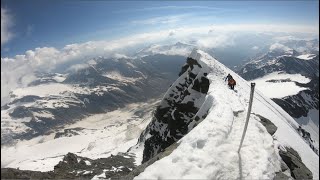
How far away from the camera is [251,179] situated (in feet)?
73.3

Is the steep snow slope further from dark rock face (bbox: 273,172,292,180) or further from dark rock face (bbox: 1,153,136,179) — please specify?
dark rock face (bbox: 1,153,136,179)

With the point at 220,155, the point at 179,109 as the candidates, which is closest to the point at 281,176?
the point at 220,155

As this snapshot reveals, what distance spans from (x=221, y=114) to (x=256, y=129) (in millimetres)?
3937

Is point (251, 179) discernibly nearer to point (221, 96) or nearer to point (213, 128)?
point (213, 128)

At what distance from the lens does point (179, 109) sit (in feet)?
266

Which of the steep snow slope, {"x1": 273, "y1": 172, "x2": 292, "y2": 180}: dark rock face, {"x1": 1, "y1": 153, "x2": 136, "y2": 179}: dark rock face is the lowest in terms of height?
{"x1": 1, "y1": 153, "x2": 136, "y2": 179}: dark rock face

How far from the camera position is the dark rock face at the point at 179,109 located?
73250 mm

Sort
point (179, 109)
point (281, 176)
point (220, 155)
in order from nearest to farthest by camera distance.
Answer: point (220, 155), point (281, 176), point (179, 109)

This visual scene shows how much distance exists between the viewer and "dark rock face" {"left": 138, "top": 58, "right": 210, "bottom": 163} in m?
73.2

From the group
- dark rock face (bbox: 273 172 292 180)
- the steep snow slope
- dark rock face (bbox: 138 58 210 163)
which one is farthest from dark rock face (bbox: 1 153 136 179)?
dark rock face (bbox: 273 172 292 180)

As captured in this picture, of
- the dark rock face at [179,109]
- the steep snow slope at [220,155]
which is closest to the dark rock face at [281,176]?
the steep snow slope at [220,155]

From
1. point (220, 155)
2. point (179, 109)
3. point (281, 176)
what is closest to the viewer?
point (220, 155)

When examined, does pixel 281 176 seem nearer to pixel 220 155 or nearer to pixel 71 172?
pixel 220 155

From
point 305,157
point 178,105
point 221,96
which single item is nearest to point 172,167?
point 221,96
